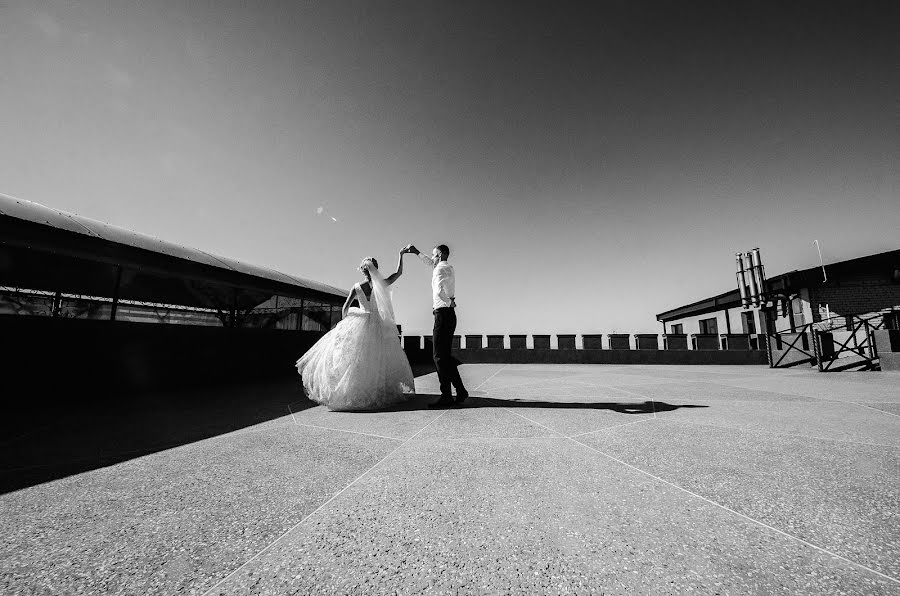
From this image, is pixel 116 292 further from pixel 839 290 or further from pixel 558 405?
pixel 839 290

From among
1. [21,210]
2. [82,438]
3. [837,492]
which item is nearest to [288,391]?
[82,438]

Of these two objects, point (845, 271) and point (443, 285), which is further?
point (845, 271)

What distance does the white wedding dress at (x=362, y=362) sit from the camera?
3994 millimetres

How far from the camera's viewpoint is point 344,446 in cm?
231

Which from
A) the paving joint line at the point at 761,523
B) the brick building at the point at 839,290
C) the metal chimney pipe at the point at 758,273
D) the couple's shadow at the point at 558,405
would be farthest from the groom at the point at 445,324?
the metal chimney pipe at the point at 758,273

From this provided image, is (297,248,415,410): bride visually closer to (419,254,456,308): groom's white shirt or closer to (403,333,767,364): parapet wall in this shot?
(419,254,456,308): groom's white shirt

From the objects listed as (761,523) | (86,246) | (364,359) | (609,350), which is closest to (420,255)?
(364,359)

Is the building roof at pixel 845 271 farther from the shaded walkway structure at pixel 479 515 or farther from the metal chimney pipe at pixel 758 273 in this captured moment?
the shaded walkway structure at pixel 479 515

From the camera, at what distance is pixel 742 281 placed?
48.6 feet

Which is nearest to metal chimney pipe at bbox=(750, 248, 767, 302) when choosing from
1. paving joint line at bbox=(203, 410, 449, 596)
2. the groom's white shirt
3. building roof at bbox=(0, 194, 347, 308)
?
the groom's white shirt

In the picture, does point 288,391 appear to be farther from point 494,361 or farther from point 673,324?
point 673,324

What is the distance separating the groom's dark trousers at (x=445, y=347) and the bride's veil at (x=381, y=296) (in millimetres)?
964

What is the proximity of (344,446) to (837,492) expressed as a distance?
2788 mm

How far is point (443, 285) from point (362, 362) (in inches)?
59.8
